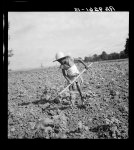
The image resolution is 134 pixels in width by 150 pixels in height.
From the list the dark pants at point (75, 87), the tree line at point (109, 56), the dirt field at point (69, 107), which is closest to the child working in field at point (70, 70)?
the dark pants at point (75, 87)

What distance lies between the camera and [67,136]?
16.0ft

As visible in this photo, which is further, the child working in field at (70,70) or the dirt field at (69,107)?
the child working in field at (70,70)

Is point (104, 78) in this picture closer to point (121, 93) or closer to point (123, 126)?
point (121, 93)

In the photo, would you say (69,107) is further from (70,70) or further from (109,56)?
(109,56)

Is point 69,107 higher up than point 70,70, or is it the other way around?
point 70,70

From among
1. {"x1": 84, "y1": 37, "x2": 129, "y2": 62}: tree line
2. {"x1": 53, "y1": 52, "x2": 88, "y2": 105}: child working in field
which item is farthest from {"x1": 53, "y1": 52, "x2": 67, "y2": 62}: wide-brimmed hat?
{"x1": 84, "y1": 37, "x2": 129, "y2": 62}: tree line

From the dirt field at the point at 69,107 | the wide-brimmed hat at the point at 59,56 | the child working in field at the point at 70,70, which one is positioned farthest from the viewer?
the child working in field at the point at 70,70

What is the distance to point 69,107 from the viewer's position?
5301mm

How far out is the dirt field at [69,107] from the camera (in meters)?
4.93

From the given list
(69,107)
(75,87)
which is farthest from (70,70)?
(69,107)

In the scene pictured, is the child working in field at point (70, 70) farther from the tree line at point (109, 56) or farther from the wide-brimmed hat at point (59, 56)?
the tree line at point (109, 56)

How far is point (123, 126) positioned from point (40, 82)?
2.12 m

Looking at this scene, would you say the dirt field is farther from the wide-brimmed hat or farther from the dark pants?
the wide-brimmed hat
